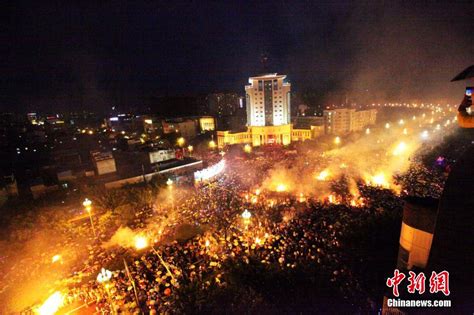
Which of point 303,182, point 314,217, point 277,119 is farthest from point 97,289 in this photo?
point 277,119

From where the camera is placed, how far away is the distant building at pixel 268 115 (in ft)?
140

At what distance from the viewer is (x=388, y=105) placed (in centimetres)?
7944

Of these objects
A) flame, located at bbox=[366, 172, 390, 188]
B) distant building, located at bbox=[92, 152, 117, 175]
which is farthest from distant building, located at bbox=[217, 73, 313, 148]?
flame, located at bbox=[366, 172, 390, 188]

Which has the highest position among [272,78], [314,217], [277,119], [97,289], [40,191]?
[272,78]

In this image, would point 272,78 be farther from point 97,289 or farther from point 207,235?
point 97,289

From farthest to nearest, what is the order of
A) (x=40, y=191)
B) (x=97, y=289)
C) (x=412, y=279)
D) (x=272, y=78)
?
(x=272, y=78)
(x=40, y=191)
(x=97, y=289)
(x=412, y=279)

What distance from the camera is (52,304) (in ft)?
31.2

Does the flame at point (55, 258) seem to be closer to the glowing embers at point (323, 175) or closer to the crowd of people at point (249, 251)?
the crowd of people at point (249, 251)

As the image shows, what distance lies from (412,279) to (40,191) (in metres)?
23.7

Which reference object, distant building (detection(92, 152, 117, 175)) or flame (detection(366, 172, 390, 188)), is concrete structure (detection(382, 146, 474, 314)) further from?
distant building (detection(92, 152, 117, 175))

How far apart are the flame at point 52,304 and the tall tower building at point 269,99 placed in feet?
125

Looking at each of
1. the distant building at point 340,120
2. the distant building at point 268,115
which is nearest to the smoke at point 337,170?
the distant building at point 268,115

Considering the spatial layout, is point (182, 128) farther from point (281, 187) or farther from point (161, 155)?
point (281, 187)

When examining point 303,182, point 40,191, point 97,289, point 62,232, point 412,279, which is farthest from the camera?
point 303,182
